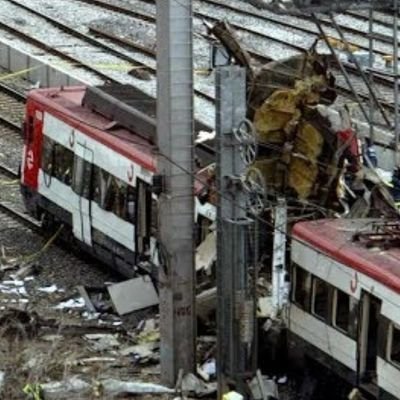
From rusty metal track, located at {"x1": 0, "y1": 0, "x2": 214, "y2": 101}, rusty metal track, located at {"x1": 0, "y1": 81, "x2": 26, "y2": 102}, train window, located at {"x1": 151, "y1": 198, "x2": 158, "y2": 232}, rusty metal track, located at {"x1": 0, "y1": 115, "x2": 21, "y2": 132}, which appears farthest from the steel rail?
rusty metal track, located at {"x1": 0, "y1": 0, "x2": 214, "y2": 101}

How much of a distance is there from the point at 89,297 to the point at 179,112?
17.1 feet

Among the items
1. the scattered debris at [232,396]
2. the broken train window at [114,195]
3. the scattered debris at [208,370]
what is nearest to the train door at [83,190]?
the broken train window at [114,195]

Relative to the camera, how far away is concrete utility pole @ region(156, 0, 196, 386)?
752 inches

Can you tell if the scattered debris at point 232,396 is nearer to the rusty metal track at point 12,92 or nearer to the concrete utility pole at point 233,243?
the concrete utility pole at point 233,243

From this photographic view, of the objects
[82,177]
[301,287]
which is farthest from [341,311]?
[82,177]

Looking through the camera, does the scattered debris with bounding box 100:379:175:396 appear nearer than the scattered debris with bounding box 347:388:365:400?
No

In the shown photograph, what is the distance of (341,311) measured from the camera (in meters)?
18.5

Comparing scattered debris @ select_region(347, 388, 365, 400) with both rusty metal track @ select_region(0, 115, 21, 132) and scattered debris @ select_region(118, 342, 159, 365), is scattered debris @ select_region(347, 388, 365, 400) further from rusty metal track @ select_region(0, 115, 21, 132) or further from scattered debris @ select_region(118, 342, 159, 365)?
rusty metal track @ select_region(0, 115, 21, 132)

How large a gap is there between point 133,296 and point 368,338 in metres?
5.73

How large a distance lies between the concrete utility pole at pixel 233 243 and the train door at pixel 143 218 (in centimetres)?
379

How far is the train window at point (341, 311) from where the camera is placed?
18.4 m

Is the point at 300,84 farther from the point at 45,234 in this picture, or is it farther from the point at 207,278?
the point at 45,234

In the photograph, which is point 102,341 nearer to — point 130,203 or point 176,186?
point 130,203

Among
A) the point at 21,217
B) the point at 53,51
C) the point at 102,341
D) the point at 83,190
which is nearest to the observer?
the point at 102,341
